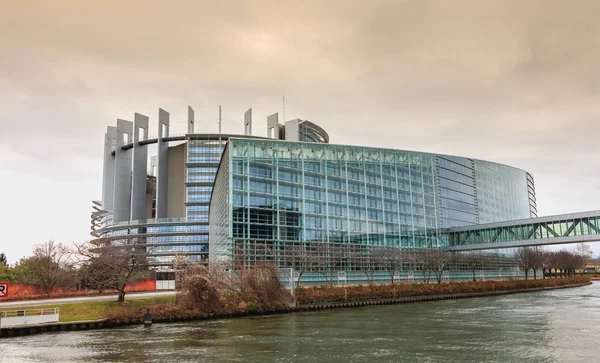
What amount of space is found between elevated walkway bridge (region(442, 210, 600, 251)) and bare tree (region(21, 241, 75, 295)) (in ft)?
280

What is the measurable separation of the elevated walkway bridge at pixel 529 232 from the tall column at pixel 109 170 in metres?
120

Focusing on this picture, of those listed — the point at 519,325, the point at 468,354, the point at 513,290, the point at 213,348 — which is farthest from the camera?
the point at 513,290

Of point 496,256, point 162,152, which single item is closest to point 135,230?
point 162,152

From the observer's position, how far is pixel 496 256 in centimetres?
14250

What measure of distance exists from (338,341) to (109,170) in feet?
535

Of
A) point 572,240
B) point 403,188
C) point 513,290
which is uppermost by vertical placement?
point 403,188

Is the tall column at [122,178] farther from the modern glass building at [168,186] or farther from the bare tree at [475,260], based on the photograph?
the bare tree at [475,260]

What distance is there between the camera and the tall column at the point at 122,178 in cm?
16750

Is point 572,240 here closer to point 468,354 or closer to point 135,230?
point 468,354

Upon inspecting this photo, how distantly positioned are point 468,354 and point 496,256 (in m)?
121

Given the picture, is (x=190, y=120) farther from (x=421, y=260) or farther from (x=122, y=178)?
(x=421, y=260)

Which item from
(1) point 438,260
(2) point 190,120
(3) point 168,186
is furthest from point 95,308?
(3) point 168,186

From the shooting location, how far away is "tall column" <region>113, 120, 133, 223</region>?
16750 cm

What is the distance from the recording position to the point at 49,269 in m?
78.3
